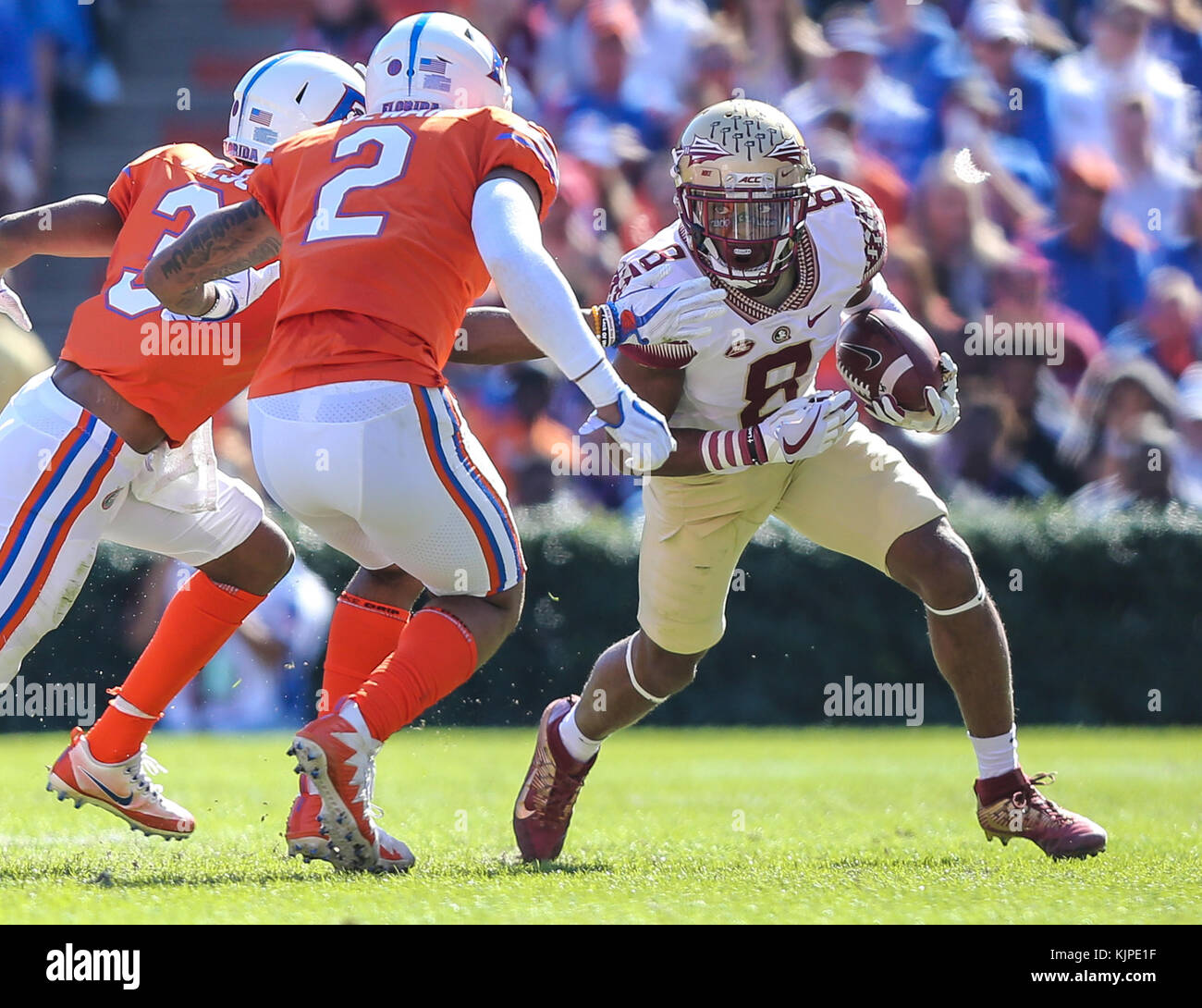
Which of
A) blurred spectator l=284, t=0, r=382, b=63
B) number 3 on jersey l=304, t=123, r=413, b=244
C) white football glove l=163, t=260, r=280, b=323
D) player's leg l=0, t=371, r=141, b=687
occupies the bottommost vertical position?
player's leg l=0, t=371, r=141, b=687

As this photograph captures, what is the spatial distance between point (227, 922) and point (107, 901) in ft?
1.29

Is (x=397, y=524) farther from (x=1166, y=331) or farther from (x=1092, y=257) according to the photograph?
(x=1092, y=257)

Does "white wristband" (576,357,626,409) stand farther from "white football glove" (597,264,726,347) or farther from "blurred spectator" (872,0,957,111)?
"blurred spectator" (872,0,957,111)

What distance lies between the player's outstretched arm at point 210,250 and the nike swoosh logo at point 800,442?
1209 millimetres

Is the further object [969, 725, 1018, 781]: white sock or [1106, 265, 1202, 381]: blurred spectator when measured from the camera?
[1106, 265, 1202, 381]: blurred spectator

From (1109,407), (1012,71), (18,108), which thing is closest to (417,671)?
(1109,407)

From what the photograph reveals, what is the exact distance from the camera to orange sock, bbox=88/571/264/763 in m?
4.41

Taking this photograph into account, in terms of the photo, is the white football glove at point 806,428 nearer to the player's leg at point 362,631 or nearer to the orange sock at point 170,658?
the player's leg at point 362,631

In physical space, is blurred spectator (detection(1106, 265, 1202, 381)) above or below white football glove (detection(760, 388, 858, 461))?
above

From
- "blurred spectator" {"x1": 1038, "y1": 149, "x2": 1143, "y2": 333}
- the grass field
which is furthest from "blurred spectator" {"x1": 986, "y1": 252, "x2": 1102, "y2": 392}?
the grass field

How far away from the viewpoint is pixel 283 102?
14.0ft

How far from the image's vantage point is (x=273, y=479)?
367cm

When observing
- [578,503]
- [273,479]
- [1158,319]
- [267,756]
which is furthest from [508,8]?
[273,479]

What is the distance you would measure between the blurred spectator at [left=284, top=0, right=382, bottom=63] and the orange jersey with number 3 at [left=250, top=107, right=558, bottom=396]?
669 centimetres
